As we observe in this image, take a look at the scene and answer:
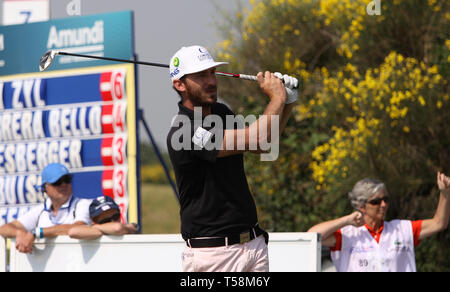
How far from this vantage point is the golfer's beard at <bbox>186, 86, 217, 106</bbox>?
4012 mm

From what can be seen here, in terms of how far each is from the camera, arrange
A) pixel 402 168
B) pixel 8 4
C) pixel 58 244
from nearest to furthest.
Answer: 1. pixel 58 244
2. pixel 402 168
3. pixel 8 4

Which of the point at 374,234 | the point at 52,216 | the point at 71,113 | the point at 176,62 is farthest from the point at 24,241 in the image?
the point at 176,62

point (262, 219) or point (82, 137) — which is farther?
point (262, 219)

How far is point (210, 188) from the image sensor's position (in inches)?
155

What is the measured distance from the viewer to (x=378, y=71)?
8852 mm

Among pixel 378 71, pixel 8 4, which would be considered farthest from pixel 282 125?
pixel 8 4

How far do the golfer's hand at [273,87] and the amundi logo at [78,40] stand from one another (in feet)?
15.9

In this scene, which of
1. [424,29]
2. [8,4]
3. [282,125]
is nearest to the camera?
[282,125]

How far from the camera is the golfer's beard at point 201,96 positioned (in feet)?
13.2

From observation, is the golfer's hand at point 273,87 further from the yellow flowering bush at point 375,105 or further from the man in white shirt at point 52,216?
the yellow flowering bush at point 375,105

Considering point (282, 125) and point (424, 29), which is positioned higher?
point (424, 29)

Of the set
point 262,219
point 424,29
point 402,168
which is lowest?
point 262,219
